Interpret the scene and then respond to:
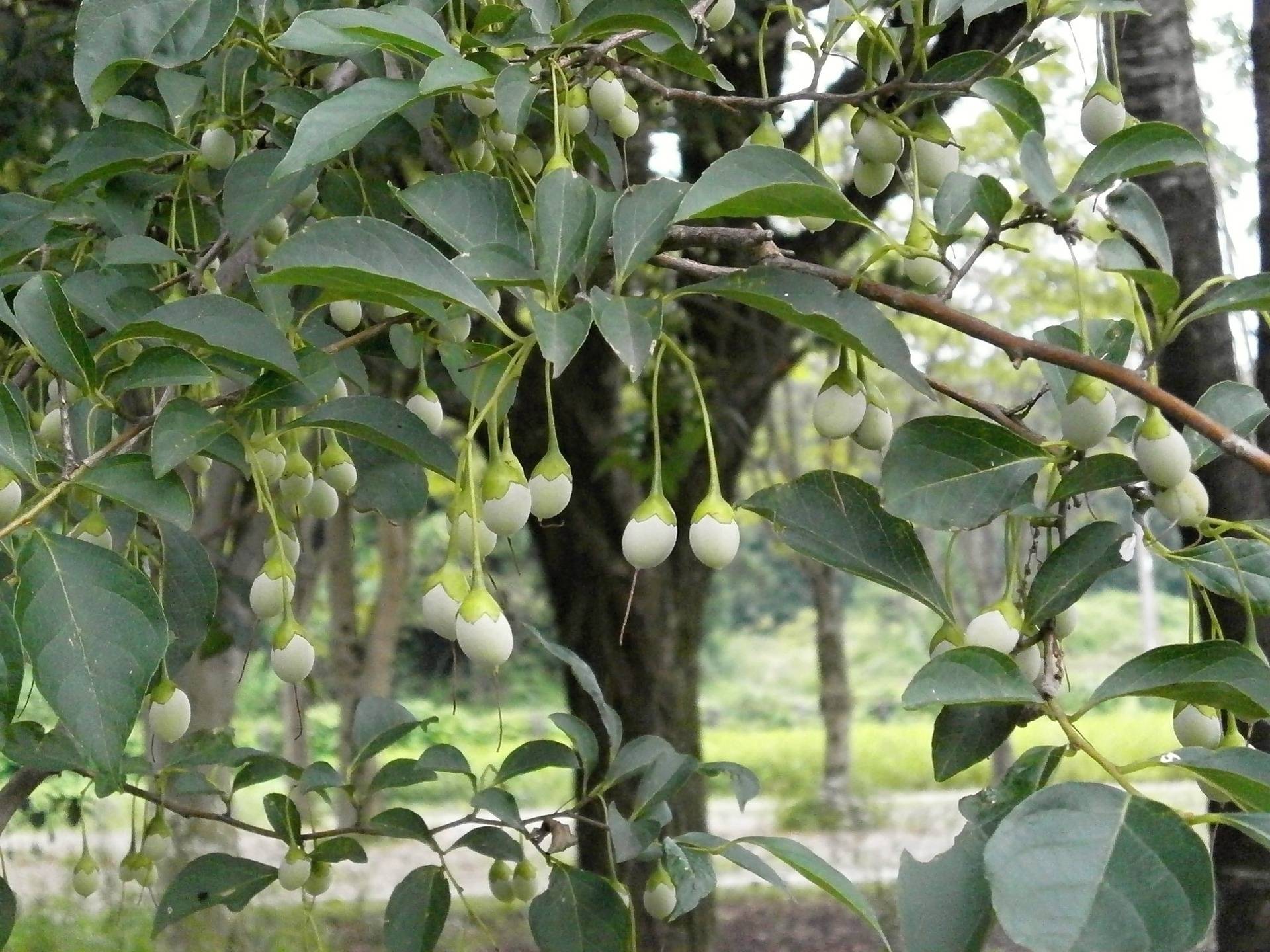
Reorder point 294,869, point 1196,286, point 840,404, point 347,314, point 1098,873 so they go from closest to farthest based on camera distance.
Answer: point 1098,873
point 840,404
point 347,314
point 294,869
point 1196,286

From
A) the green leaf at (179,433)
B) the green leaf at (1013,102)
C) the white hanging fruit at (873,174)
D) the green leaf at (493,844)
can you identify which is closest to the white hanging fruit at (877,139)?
the white hanging fruit at (873,174)

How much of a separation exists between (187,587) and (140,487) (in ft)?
0.64

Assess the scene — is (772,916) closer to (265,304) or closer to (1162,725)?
(265,304)

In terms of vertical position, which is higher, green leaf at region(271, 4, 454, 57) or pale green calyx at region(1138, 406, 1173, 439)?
green leaf at region(271, 4, 454, 57)

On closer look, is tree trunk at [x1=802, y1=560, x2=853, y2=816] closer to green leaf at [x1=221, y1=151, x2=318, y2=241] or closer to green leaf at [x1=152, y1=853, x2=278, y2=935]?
green leaf at [x1=152, y1=853, x2=278, y2=935]

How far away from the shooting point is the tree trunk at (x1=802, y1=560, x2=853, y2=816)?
557 cm

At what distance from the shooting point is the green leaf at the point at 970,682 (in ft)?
1.93

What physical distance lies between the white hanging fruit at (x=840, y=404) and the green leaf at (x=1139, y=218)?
0.17m

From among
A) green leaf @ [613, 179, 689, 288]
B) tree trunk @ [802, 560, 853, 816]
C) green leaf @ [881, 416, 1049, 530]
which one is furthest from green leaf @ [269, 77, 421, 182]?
tree trunk @ [802, 560, 853, 816]

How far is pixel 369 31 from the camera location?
2.08 ft

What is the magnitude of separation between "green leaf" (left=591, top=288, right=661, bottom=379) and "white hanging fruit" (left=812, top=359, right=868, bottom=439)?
0.55ft

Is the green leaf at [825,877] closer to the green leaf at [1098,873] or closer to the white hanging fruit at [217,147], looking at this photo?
the green leaf at [1098,873]

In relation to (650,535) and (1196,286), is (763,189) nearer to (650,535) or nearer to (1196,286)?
(650,535)

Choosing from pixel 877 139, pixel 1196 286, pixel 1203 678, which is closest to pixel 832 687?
pixel 1196 286
